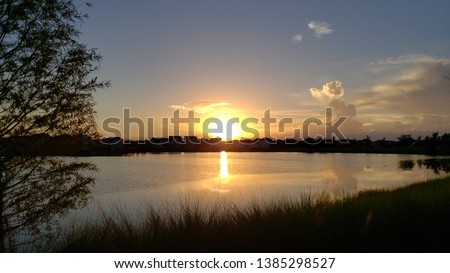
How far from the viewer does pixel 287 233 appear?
8281mm

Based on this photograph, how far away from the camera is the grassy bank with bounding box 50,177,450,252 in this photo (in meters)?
8.02

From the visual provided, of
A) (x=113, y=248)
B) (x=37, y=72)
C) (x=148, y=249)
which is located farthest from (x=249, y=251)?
(x=37, y=72)

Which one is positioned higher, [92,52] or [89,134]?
[92,52]

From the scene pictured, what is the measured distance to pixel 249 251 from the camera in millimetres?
8031

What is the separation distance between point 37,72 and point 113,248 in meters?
4.80

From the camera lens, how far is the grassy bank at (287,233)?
8016mm

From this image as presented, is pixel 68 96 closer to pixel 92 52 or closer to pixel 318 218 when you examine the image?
pixel 92 52
